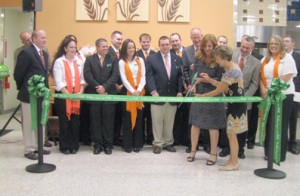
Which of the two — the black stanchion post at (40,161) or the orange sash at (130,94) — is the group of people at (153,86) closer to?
the orange sash at (130,94)

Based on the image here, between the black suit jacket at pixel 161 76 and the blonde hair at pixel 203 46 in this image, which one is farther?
the black suit jacket at pixel 161 76

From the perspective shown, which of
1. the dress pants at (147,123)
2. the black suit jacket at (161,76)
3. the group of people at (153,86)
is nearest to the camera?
the group of people at (153,86)

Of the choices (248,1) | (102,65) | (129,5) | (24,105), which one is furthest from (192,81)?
(248,1)

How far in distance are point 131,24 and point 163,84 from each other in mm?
2149

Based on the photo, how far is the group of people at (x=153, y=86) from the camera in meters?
4.47

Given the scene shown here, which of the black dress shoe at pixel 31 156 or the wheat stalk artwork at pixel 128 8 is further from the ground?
the wheat stalk artwork at pixel 128 8

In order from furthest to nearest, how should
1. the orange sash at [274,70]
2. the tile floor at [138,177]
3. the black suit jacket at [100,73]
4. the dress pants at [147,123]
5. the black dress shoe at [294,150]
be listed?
the dress pants at [147,123] < the black dress shoe at [294,150] < the black suit jacket at [100,73] < the orange sash at [274,70] < the tile floor at [138,177]

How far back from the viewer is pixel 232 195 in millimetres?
3486

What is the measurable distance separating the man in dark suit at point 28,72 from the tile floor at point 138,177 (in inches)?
8.8

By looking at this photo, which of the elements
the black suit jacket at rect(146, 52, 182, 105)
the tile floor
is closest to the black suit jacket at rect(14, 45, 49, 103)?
the tile floor

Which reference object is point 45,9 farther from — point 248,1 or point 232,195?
point 232,195

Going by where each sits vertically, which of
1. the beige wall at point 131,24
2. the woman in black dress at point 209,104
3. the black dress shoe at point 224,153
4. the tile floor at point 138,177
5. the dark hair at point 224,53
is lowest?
the tile floor at point 138,177

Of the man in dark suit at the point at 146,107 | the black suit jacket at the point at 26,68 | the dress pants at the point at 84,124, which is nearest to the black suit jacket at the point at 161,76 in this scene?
the man in dark suit at the point at 146,107

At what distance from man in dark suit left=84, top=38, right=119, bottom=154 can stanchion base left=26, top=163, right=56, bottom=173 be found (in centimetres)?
83
